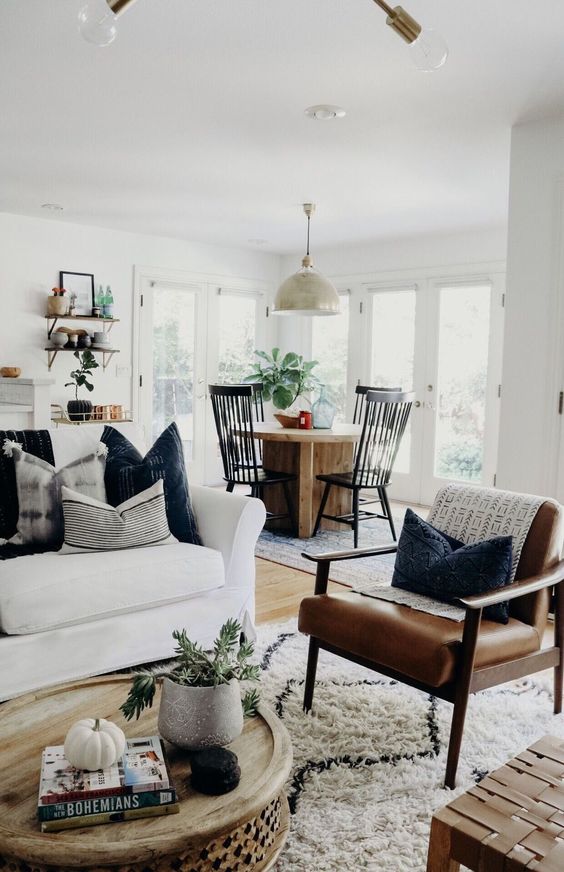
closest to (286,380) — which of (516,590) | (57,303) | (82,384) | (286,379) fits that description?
(286,379)

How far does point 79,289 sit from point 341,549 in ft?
10.7

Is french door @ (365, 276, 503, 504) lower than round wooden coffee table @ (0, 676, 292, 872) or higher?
higher

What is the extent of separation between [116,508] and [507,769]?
1834 mm

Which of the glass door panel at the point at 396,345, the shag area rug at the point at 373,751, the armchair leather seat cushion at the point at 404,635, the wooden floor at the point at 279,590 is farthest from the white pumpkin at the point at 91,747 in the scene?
the glass door panel at the point at 396,345

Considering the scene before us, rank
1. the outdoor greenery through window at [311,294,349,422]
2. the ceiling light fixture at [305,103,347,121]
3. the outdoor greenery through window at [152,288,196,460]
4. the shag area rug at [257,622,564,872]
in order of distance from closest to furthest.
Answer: the shag area rug at [257,622,564,872] < the ceiling light fixture at [305,103,347,121] < the outdoor greenery through window at [152,288,196,460] < the outdoor greenery through window at [311,294,349,422]

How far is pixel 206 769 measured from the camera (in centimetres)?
140

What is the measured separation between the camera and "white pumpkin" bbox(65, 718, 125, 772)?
1.39 m

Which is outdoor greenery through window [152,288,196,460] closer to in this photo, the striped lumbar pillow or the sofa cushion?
the striped lumbar pillow

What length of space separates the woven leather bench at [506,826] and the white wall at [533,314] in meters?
2.32

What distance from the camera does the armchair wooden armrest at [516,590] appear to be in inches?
79.4

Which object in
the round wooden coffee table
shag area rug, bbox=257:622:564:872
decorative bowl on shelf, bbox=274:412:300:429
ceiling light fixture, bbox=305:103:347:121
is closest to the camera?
the round wooden coffee table

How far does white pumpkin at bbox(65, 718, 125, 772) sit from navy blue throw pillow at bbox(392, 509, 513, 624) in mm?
1252

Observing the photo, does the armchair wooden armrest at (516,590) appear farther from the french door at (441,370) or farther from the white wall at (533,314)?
the french door at (441,370)

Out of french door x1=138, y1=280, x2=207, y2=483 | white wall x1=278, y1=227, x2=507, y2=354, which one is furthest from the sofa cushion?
white wall x1=278, y1=227, x2=507, y2=354
